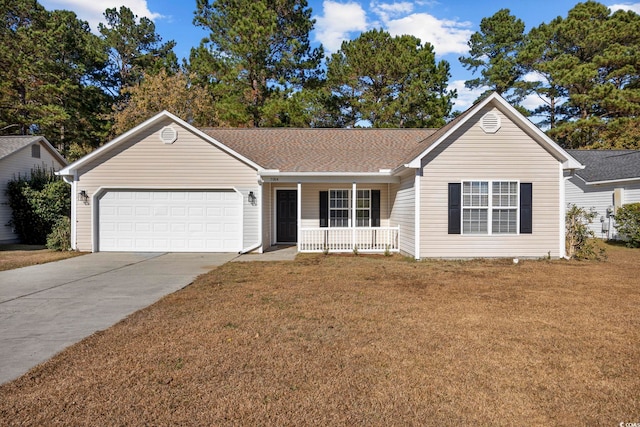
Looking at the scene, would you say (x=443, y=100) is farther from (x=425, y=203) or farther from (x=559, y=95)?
(x=425, y=203)

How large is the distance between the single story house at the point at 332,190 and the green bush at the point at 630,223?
5.25 metres

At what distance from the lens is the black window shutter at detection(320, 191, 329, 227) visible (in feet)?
46.5

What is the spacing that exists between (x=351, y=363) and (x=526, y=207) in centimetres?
951

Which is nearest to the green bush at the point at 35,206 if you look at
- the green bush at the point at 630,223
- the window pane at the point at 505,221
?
the window pane at the point at 505,221

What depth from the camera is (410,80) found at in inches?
1033

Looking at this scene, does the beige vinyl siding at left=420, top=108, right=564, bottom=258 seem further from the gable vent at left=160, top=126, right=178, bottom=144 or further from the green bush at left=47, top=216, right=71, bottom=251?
the green bush at left=47, top=216, right=71, bottom=251

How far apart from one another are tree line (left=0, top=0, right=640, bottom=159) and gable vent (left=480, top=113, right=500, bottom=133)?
14.9 metres

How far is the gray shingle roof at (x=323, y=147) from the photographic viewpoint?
13.4m

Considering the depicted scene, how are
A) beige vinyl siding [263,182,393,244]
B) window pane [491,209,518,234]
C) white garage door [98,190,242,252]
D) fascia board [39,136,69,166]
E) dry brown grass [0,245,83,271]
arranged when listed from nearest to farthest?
dry brown grass [0,245,83,271] → window pane [491,209,518,234] → white garage door [98,190,242,252] → beige vinyl siding [263,182,393,244] → fascia board [39,136,69,166]

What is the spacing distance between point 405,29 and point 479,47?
11331mm

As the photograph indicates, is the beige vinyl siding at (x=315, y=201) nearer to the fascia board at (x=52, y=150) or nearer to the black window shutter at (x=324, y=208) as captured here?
the black window shutter at (x=324, y=208)

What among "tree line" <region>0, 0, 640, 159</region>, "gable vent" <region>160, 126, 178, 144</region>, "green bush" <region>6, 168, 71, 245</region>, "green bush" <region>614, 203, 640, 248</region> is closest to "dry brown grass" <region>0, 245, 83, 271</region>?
"green bush" <region>6, 168, 71, 245</region>

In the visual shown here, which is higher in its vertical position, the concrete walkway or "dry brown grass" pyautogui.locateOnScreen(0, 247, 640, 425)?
the concrete walkway

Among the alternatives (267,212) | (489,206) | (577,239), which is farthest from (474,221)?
(267,212)
